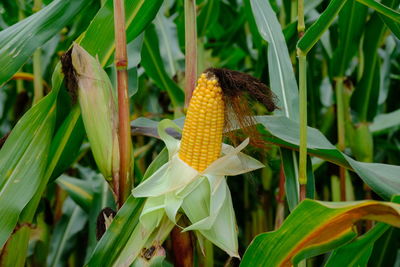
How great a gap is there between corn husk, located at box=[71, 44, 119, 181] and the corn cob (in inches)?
6.0

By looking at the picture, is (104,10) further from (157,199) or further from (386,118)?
(386,118)

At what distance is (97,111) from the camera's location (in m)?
0.99

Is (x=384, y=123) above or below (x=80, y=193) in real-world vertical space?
above

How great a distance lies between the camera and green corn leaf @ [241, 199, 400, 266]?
77 centimetres

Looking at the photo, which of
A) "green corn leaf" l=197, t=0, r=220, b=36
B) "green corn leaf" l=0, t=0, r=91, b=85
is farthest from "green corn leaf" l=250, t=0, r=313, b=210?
"green corn leaf" l=197, t=0, r=220, b=36

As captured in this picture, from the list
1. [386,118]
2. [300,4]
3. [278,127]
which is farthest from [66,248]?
[386,118]

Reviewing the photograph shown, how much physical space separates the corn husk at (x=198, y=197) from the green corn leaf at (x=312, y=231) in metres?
0.06

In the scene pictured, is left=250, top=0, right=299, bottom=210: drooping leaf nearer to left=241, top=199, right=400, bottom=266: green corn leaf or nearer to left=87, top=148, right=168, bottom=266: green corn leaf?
left=241, top=199, right=400, bottom=266: green corn leaf

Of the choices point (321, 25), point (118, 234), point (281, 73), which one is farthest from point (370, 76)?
point (118, 234)

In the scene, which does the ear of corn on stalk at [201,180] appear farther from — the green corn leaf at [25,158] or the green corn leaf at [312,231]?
the green corn leaf at [25,158]

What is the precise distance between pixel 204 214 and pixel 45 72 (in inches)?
46.1

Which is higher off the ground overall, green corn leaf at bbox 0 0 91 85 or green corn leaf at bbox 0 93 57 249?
green corn leaf at bbox 0 0 91 85

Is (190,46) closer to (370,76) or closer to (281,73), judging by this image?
(281,73)

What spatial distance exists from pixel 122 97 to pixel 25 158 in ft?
0.82
